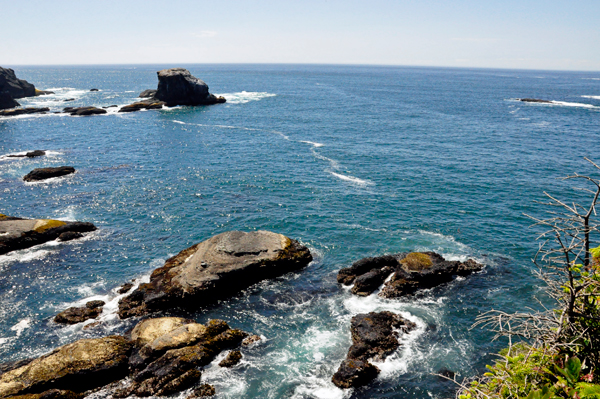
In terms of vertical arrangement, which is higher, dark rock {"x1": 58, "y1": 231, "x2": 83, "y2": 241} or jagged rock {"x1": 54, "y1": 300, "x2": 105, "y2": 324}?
dark rock {"x1": 58, "y1": 231, "x2": 83, "y2": 241}

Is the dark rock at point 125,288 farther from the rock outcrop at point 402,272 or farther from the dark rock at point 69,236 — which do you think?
the rock outcrop at point 402,272

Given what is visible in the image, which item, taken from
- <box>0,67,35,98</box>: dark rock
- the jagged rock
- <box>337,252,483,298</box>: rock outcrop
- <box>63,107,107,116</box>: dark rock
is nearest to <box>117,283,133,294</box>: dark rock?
the jagged rock

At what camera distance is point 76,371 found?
76.0 ft

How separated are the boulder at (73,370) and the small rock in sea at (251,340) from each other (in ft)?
27.2

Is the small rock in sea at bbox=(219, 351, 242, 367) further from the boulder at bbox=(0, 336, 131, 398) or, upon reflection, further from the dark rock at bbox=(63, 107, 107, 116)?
the dark rock at bbox=(63, 107, 107, 116)

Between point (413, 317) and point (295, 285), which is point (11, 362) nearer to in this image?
point (295, 285)

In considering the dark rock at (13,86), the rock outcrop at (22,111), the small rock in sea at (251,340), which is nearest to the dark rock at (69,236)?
the small rock in sea at (251,340)

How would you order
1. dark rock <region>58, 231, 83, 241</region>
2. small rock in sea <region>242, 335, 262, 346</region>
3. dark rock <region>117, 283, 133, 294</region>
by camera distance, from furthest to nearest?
dark rock <region>58, 231, 83, 241</region>, dark rock <region>117, 283, 133, 294</region>, small rock in sea <region>242, 335, 262, 346</region>

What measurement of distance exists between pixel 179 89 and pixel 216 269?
118 meters

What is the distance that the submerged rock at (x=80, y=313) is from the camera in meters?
29.5

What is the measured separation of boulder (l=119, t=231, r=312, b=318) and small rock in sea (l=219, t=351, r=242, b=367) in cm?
770

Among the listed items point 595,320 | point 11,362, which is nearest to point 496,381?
point 595,320

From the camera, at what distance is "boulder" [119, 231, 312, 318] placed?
31328 mm

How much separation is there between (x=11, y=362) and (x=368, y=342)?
25128 mm
